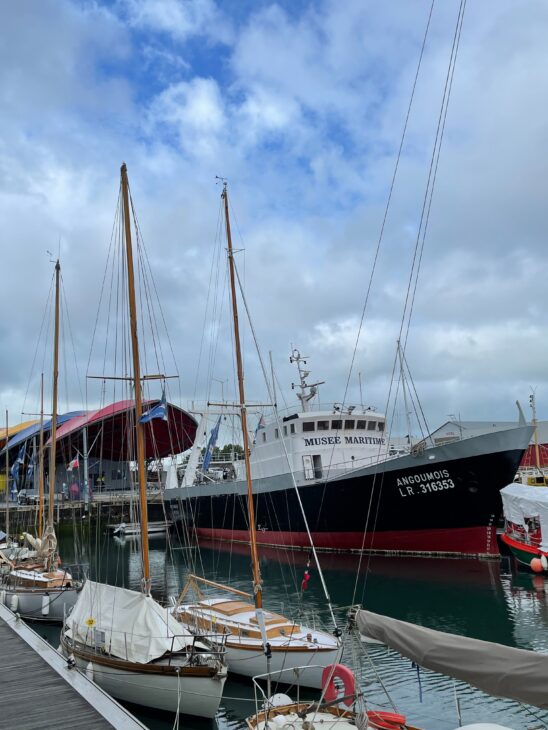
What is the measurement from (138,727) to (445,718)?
580 cm

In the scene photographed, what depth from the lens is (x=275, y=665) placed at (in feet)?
37.4

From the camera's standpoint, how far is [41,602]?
18.5 metres

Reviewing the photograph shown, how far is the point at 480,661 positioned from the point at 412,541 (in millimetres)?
21402

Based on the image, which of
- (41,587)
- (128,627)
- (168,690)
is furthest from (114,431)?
(168,690)

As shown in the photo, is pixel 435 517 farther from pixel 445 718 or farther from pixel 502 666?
pixel 502 666

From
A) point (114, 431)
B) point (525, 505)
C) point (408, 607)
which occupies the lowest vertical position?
point (408, 607)

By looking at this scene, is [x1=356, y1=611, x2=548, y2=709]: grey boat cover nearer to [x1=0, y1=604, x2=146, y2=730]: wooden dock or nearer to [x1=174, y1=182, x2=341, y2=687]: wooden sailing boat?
[x1=0, y1=604, x2=146, y2=730]: wooden dock

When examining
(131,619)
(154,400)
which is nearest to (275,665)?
(131,619)

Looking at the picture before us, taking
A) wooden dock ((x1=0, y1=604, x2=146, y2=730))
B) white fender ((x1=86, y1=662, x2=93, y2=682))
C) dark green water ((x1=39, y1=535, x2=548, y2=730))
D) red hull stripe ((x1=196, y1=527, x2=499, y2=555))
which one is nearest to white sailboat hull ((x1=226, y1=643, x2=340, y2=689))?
dark green water ((x1=39, y1=535, x2=548, y2=730))

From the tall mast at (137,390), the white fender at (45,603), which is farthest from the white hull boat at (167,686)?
the white fender at (45,603)

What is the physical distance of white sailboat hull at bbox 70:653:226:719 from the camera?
9.72m

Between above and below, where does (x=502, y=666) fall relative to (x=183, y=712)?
above

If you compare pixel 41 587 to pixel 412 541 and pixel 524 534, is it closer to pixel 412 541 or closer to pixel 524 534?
pixel 412 541

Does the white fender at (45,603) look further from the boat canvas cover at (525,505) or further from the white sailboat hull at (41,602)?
the boat canvas cover at (525,505)
